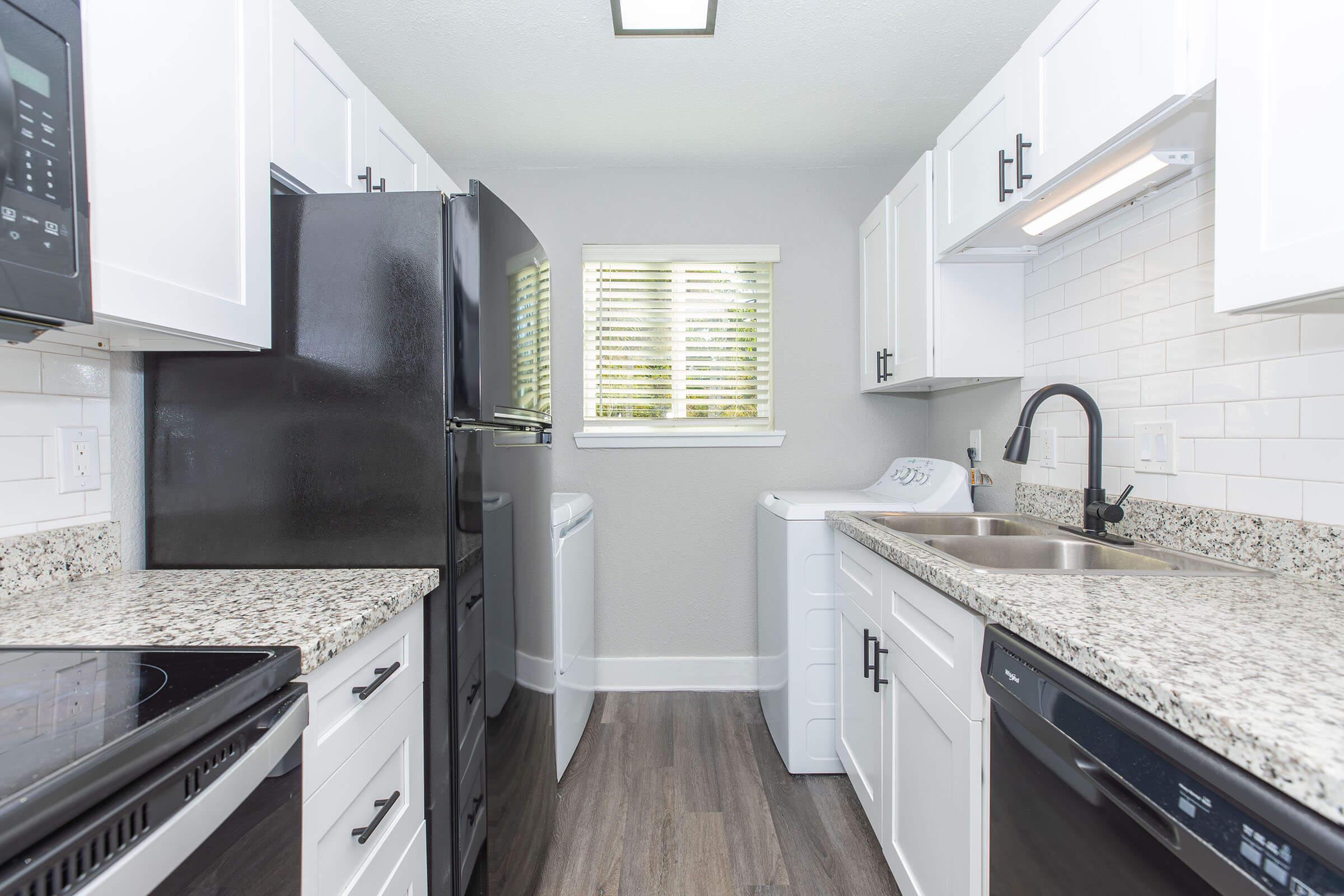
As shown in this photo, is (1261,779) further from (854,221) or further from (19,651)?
(854,221)

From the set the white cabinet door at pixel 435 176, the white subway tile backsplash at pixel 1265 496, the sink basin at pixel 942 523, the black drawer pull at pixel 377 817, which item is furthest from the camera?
the white cabinet door at pixel 435 176

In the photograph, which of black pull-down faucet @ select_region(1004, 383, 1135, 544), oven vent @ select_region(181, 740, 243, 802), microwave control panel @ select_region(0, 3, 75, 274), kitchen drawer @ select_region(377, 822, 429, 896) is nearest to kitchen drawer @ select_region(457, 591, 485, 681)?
kitchen drawer @ select_region(377, 822, 429, 896)

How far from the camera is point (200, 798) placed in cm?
58

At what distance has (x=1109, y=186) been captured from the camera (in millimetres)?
1352

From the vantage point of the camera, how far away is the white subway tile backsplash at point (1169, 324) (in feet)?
4.40

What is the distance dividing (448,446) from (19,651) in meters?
0.63

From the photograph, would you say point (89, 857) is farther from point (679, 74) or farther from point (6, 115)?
point (679, 74)

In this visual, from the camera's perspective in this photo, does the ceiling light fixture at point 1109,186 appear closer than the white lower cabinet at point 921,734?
No

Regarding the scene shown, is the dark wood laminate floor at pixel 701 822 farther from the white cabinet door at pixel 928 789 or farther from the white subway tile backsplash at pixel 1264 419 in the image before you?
the white subway tile backsplash at pixel 1264 419

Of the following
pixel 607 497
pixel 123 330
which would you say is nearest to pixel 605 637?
pixel 607 497

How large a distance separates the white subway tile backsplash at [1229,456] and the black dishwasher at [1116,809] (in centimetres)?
71

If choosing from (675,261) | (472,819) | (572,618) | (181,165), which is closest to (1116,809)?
(472,819)

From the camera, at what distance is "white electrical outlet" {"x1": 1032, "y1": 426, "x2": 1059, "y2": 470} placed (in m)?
1.82

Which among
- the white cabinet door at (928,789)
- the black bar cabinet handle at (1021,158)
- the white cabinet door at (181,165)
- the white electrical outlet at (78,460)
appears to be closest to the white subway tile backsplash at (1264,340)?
the black bar cabinet handle at (1021,158)
